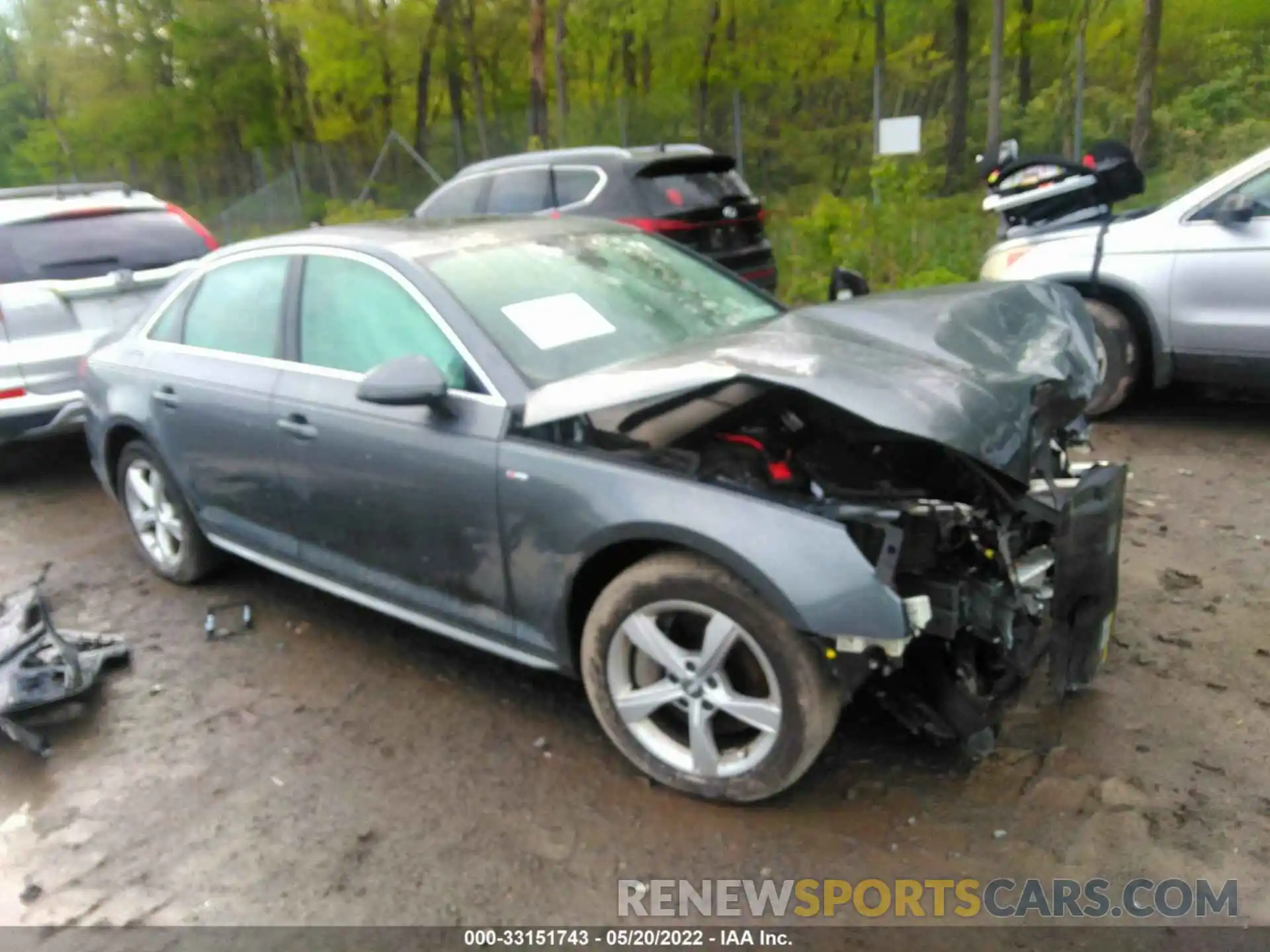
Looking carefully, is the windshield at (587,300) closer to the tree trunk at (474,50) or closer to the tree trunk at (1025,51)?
the tree trunk at (1025,51)

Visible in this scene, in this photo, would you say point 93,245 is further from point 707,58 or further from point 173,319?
point 707,58

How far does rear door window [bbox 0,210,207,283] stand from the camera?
621cm

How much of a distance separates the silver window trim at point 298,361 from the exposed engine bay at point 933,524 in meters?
0.32

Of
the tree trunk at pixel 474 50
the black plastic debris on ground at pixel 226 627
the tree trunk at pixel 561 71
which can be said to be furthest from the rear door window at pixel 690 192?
the tree trunk at pixel 474 50

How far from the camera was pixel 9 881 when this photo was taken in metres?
3.02

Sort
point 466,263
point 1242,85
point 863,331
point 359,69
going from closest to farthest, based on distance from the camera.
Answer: point 863,331
point 466,263
point 1242,85
point 359,69

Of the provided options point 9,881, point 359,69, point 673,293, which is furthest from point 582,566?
point 359,69

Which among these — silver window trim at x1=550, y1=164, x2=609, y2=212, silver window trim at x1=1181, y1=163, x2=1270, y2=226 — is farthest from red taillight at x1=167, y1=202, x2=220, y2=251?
silver window trim at x1=1181, y1=163, x2=1270, y2=226

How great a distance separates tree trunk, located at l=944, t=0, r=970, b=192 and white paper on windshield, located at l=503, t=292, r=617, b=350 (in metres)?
16.6

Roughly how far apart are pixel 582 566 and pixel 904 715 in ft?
3.59

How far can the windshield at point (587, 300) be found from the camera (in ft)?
11.2

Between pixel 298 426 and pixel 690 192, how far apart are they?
17.0 feet

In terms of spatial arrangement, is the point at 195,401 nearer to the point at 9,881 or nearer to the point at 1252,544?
the point at 9,881

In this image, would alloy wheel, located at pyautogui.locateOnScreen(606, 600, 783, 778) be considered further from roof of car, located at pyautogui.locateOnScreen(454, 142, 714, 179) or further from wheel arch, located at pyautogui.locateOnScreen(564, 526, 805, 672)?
roof of car, located at pyautogui.locateOnScreen(454, 142, 714, 179)
